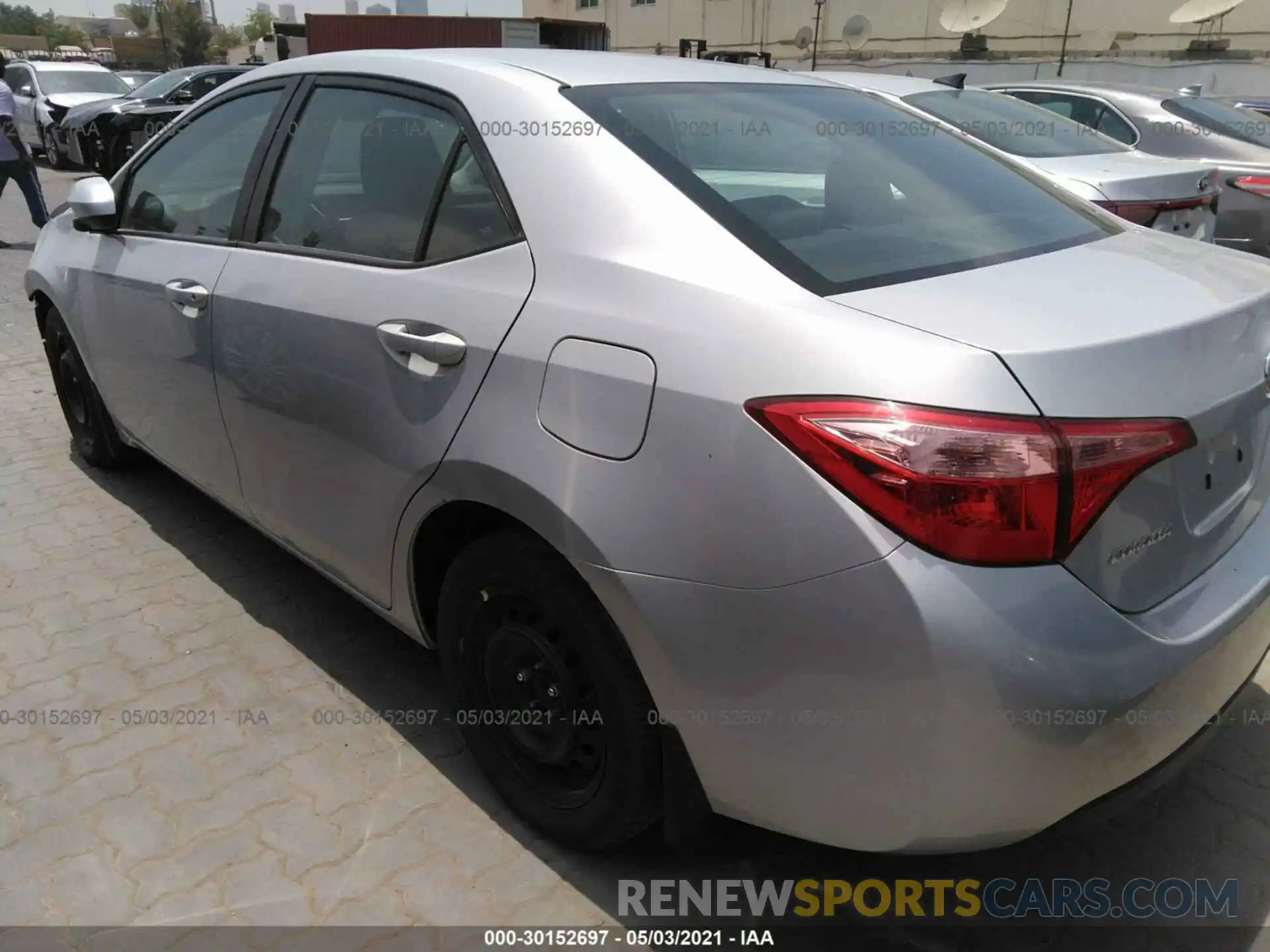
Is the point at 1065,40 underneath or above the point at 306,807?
above

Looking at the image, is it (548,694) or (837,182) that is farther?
(837,182)

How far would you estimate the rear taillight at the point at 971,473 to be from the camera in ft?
4.77

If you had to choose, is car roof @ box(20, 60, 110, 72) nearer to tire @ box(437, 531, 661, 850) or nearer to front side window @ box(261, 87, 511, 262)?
front side window @ box(261, 87, 511, 262)

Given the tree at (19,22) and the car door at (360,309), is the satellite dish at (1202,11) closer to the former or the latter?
the car door at (360,309)

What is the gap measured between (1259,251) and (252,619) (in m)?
7.46

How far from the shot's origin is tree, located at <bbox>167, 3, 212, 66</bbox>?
6956cm

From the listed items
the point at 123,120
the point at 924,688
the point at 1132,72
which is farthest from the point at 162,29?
the point at 924,688

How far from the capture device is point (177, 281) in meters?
2.98

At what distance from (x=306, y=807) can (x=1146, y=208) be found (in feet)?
16.6

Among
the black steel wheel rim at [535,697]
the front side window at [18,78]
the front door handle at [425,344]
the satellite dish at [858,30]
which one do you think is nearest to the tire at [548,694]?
the black steel wheel rim at [535,697]

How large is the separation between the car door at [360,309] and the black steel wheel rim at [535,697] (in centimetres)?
35

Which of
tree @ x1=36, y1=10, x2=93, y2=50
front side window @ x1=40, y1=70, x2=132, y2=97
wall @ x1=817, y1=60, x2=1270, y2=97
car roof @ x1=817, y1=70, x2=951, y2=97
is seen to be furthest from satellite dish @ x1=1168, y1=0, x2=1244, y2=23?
tree @ x1=36, y1=10, x2=93, y2=50

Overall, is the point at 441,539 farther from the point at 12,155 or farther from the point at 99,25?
the point at 99,25

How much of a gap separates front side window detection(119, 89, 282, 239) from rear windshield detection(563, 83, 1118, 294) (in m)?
1.28
